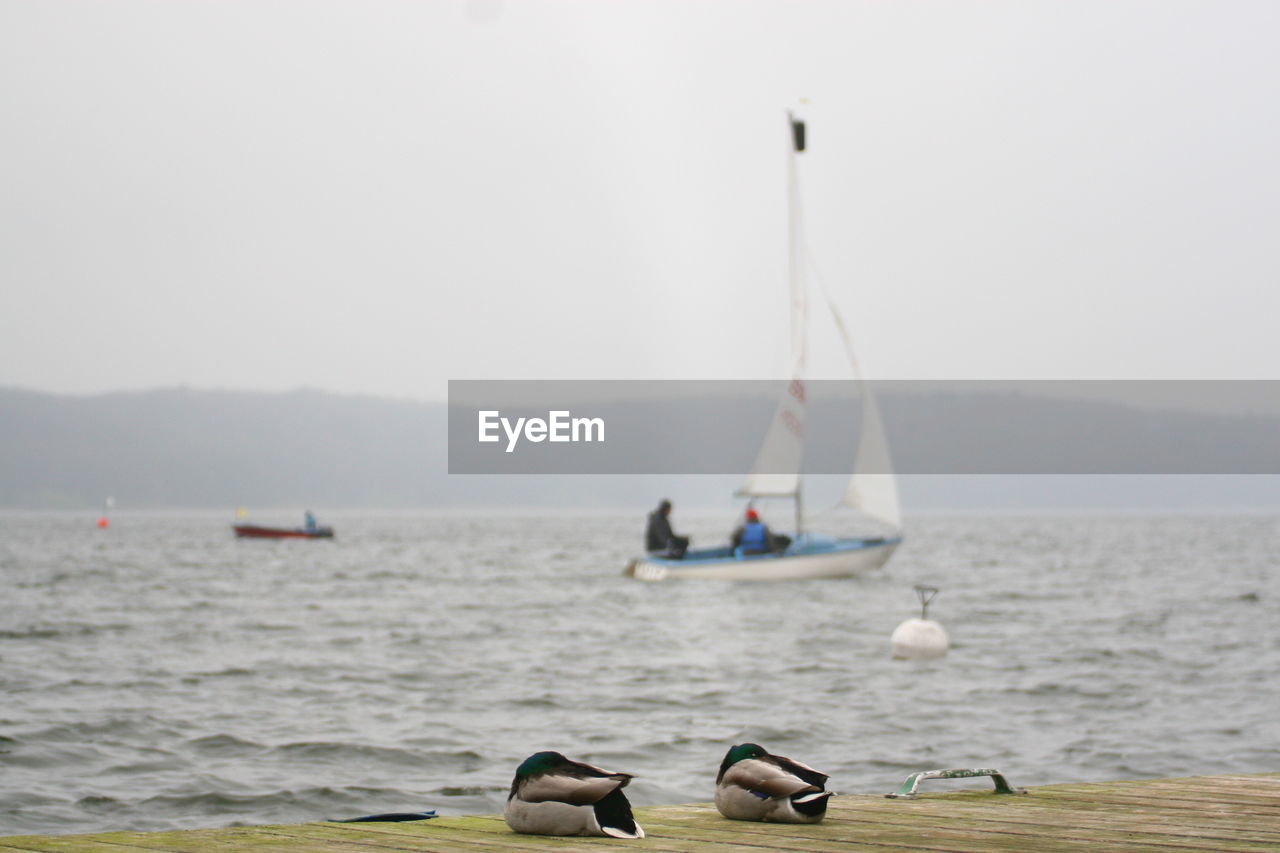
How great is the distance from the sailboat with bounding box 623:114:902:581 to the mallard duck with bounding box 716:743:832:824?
3896cm

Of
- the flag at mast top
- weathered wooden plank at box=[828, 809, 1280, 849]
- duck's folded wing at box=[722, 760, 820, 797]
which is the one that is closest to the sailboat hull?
the flag at mast top

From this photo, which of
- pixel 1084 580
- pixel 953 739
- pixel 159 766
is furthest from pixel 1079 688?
pixel 1084 580

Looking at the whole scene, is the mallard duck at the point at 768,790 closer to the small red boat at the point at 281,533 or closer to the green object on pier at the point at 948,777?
the green object on pier at the point at 948,777

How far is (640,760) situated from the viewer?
554 inches

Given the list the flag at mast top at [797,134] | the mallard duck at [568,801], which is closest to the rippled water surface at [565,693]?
the mallard duck at [568,801]

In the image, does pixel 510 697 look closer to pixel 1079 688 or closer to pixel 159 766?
pixel 159 766

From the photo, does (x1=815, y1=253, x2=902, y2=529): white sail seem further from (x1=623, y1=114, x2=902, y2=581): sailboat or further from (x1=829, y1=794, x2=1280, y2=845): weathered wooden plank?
(x1=829, y1=794, x2=1280, y2=845): weathered wooden plank

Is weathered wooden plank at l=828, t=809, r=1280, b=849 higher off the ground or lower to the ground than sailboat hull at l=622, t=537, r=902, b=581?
higher

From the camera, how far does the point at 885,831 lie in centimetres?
572

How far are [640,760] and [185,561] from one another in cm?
6887

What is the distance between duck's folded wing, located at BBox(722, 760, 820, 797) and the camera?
5.95 meters

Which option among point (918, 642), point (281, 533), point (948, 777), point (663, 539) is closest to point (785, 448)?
point (663, 539)

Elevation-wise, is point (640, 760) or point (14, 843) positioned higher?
point (14, 843)

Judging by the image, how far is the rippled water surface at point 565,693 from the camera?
12820 mm
